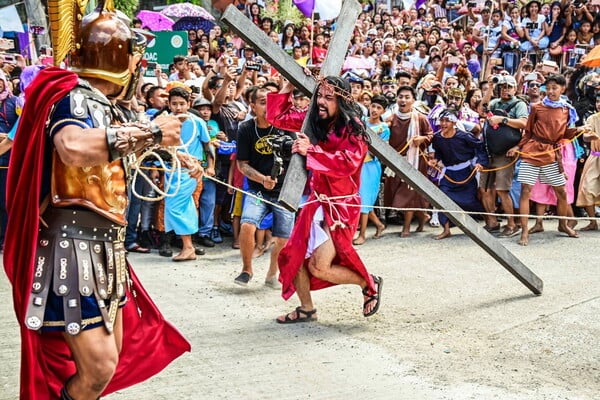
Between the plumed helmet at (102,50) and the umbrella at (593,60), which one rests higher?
the umbrella at (593,60)

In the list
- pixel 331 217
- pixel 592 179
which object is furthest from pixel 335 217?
pixel 592 179

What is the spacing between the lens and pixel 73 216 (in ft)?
11.5

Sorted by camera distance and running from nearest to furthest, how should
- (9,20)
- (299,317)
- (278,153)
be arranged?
1. (299,317)
2. (278,153)
3. (9,20)

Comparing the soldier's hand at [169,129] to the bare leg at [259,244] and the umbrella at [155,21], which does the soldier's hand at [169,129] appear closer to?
the bare leg at [259,244]

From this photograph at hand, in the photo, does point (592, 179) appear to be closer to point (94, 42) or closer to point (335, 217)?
point (335, 217)

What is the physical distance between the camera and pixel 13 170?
3.57m

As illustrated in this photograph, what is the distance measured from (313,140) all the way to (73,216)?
2.50 metres

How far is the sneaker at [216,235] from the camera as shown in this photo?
9.29 m

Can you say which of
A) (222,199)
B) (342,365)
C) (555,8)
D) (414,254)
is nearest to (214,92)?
(222,199)

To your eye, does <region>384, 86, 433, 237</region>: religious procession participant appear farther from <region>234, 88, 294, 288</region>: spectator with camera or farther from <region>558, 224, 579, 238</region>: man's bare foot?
<region>234, 88, 294, 288</region>: spectator with camera

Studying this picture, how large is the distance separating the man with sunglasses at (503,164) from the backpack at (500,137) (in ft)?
0.09

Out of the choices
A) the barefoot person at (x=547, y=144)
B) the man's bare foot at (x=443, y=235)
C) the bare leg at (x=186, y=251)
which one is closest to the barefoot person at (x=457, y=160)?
the man's bare foot at (x=443, y=235)

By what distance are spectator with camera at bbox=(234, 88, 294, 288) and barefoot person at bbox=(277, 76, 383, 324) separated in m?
1.08

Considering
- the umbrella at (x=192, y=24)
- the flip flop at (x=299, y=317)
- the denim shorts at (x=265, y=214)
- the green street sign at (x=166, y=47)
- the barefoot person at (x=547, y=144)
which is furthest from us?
the umbrella at (x=192, y=24)
